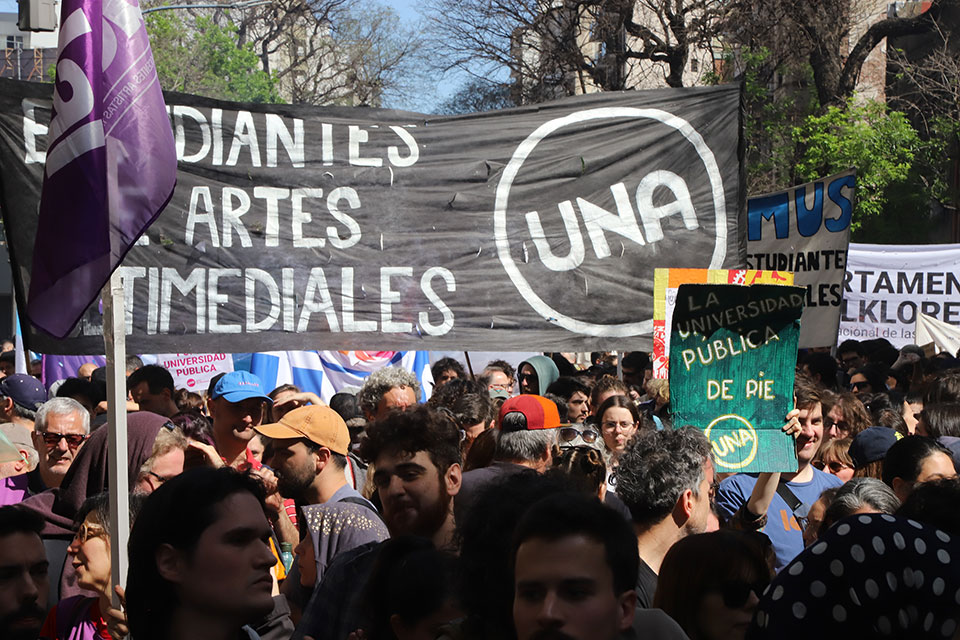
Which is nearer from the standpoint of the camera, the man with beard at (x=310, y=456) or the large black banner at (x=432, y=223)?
the man with beard at (x=310, y=456)

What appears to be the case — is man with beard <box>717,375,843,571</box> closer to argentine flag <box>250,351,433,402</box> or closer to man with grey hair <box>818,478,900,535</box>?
man with grey hair <box>818,478,900,535</box>

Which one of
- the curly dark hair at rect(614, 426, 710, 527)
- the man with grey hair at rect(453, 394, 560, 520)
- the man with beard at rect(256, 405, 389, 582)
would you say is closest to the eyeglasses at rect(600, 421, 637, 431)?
the man with grey hair at rect(453, 394, 560, 520)

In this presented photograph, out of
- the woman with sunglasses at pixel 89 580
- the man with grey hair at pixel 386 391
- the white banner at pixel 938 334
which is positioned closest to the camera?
the woman with sunglasses at pixel 89 580

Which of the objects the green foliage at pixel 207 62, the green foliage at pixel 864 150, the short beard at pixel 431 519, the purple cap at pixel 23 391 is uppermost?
the green foliage at pixel 207 62

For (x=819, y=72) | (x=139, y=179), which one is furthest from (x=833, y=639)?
(x=819, y=72)

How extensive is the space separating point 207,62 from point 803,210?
1606 inches

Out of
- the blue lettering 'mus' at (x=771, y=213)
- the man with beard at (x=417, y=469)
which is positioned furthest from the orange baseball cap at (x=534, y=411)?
the blue lettering 'mus' at (x=771, y=213)

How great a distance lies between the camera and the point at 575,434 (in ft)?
17.2

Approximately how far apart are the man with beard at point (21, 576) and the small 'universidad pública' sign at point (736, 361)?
2.54 meters

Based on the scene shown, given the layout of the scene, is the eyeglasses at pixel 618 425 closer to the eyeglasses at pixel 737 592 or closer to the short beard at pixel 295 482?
the short beard at pixel 295 482

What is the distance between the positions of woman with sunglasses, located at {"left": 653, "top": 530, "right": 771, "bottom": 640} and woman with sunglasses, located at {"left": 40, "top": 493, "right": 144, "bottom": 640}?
1.81 meters

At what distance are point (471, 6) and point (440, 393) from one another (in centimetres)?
2081

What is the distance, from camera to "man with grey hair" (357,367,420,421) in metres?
6.98

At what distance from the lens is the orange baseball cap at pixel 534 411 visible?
216 inches
